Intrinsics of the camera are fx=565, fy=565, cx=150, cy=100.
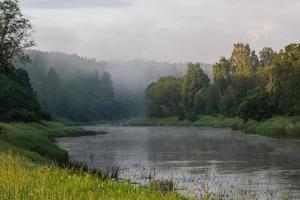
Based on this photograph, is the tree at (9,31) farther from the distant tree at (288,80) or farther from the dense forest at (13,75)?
the distant tree at (288,80)

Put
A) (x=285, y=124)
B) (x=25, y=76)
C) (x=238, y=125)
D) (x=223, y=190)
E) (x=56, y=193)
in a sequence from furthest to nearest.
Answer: (x=25, y=76) < (x=238, y=125) < (x=285, y=124) < (x=223, y=190) < (x=56, y=193)

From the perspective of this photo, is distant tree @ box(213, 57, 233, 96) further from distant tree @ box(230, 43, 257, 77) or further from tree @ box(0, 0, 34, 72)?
tree @ box(0, 0, 34, 72)

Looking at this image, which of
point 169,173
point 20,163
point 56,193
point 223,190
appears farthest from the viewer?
point 169,173

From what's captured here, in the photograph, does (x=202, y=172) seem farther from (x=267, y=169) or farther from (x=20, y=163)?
(x=20, y=163)

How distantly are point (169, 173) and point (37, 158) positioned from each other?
37.6 ft

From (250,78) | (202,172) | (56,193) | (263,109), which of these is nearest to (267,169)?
(202,172)

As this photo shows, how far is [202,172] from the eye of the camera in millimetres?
47969

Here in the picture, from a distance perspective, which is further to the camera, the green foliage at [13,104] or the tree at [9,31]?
the green foliage at [13,104]

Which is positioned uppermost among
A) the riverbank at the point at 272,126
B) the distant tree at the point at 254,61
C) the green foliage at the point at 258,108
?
the distant tree at the point at 254,61

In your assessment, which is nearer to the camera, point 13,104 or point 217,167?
point 217,167

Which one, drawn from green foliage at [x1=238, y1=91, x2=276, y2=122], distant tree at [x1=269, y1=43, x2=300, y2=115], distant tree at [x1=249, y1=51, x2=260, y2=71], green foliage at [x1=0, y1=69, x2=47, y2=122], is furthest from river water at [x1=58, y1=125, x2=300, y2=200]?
distant tree at [x1=249, y1=51, x2=260, y2=71]

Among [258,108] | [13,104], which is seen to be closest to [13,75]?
[13,104]

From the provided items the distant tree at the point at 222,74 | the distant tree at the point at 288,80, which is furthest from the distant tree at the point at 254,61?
the distant tree at the point at 288,80

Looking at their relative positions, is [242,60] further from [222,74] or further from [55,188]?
[55,188]
